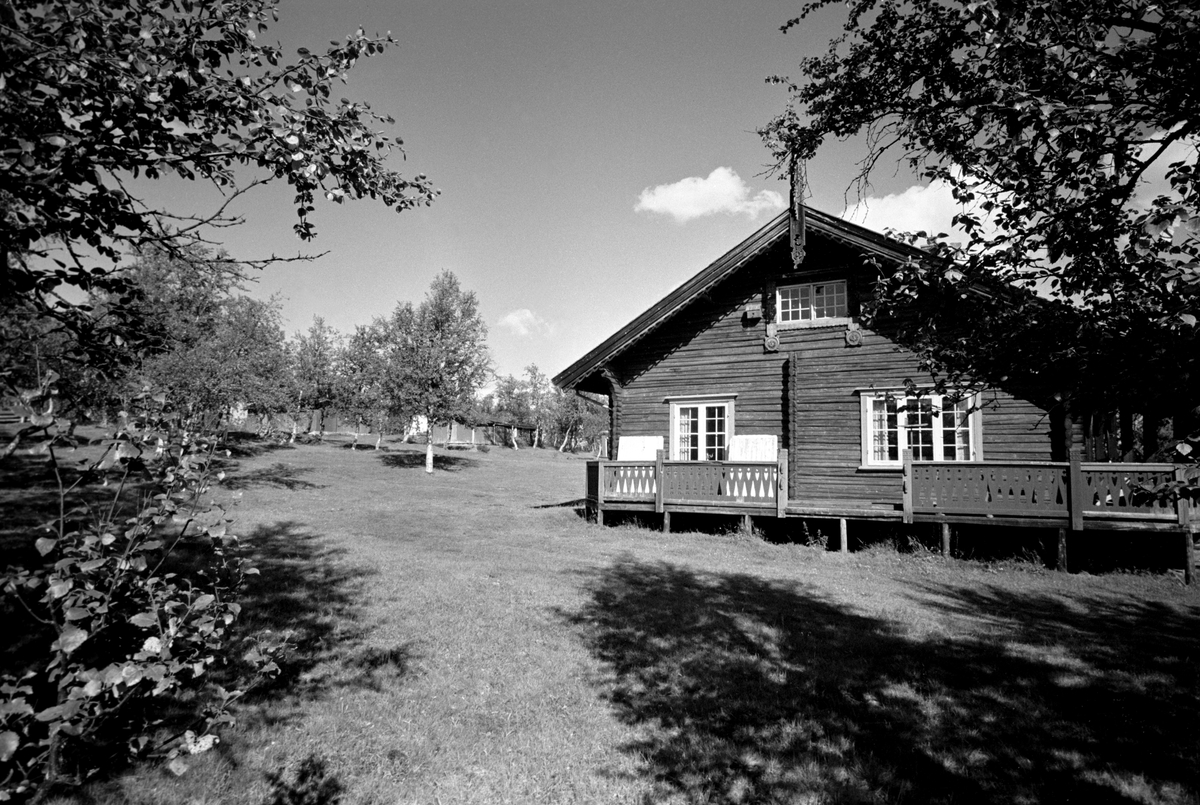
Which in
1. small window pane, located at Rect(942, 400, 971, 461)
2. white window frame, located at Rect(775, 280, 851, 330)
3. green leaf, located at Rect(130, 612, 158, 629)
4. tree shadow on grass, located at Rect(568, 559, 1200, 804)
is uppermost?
white window frame, located at Rect(775, 280, 851, 330)

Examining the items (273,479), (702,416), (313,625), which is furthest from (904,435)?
(273,479)

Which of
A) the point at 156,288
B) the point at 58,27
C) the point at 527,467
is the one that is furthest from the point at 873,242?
the point at 527,467

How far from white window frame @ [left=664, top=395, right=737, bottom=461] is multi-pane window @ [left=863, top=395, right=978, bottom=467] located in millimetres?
3302

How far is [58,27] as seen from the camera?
3.13 meters

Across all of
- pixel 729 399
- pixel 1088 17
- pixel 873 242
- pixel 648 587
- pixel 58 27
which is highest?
pixel 873 242

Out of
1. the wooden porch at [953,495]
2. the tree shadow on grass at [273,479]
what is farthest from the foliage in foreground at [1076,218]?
the tree shadow on grass at [273,479]

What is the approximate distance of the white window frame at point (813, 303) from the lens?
15.5m

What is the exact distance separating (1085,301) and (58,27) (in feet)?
20.9

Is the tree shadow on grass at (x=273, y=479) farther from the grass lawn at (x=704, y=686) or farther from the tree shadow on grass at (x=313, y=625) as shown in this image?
the tree shadow on grass at (x=313, y=625)

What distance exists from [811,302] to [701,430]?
438cm

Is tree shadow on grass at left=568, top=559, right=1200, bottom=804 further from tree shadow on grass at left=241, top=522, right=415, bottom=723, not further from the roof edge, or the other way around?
the roof edge

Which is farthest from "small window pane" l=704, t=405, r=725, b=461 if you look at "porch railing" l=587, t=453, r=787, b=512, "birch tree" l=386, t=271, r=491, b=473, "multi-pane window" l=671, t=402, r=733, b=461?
"birch tree" l=386, t=271, r=491, b=473

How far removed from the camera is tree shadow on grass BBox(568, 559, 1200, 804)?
4.18 meters

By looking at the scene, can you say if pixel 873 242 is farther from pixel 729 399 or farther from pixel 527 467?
pixel 527 467
